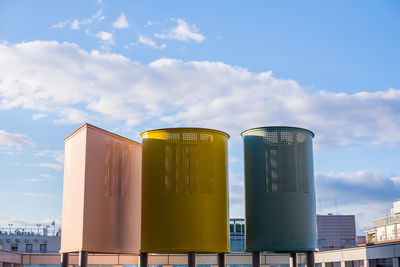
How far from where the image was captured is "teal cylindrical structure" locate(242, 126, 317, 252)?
88.6ft

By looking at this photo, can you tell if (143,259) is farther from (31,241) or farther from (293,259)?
(31,241)

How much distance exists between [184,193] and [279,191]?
5.20 metres

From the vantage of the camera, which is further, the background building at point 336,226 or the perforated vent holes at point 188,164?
the background building at point 336,226

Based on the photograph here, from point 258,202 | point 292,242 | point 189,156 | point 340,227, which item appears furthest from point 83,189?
point 340,227

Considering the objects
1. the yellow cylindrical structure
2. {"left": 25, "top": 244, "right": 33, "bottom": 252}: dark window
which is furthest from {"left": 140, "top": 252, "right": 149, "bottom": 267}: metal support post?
{"left": 25, "top": 244, "right": 33, "bottom": 252}: dark window

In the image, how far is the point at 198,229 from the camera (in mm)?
25688

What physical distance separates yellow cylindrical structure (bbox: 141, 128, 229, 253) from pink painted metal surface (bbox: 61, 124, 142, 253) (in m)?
1.16

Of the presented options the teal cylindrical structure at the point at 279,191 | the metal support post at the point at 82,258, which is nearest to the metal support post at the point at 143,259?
the metal support post at the point at 82,258

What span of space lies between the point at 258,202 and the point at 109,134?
8.76 meters

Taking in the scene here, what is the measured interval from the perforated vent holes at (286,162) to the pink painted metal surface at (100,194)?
747 centimetres

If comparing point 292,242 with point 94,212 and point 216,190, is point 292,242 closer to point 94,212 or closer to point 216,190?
point 216,190

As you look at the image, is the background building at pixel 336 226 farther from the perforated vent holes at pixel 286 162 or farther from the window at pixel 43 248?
the perforated vent holes at pixel 286 162

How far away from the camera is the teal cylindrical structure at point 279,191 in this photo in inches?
1063

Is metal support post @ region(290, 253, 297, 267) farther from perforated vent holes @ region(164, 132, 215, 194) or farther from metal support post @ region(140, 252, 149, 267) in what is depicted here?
metal support post @ region(140, 252, 149, 267)
